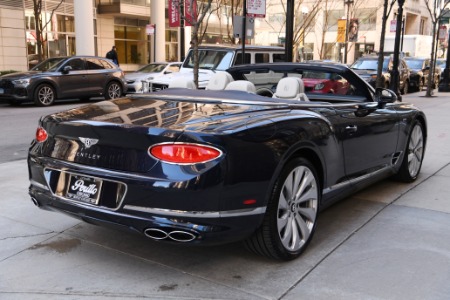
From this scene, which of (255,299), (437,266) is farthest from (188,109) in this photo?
(437,266)

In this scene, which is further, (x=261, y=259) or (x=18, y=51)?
(x=18, y=51)

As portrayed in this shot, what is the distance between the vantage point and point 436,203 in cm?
525

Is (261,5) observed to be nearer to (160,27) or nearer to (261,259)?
(261,259)

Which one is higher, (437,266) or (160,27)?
(160,27)

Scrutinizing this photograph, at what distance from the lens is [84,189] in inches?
131

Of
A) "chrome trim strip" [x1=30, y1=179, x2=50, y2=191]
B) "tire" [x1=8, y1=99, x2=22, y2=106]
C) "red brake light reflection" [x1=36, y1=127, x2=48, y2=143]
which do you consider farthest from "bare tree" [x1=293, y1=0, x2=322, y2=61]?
"chrome trim strip" [x1=30, y1=179, x2=50, y2=191]

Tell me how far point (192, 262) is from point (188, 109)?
117 cm

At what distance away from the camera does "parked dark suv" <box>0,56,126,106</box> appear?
14430 mm

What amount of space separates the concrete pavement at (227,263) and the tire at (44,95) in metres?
10.5

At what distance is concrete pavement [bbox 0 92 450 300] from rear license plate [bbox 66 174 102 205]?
0.56 m

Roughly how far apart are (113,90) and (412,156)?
42.2 feet

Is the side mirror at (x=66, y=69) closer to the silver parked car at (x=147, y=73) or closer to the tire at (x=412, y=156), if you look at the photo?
the silver parked car at (x=147, y=73)

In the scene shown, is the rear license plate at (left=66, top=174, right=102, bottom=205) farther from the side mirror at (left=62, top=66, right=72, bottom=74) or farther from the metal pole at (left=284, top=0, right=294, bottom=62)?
the side mirror at (left=62, top=66, right=72, bottom=74)

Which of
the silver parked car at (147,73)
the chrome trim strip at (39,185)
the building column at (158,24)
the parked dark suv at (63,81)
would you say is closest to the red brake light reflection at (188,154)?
the chrome trim strip at (39,185)
